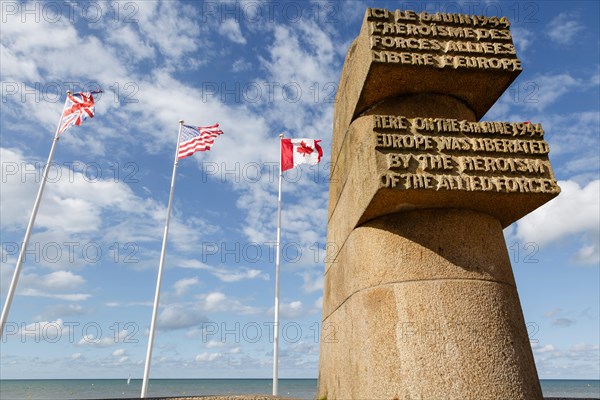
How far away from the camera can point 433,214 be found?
15.9 ft

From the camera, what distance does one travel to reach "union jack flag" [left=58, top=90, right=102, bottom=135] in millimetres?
14391

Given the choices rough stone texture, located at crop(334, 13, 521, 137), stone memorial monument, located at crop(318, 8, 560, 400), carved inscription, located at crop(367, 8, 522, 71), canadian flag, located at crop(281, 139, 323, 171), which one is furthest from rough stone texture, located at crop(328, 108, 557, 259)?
canadian flag, located at crop(281, 139, 323, 171)

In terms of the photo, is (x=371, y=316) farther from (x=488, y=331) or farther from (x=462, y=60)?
(x=462, y=60)

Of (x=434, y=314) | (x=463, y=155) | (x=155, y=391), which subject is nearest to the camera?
(x=434, y=314)

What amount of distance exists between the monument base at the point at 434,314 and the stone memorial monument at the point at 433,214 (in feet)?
0.04

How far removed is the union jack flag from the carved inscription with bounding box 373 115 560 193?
41.4 feet

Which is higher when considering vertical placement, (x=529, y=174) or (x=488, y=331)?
(x=529, y=174)

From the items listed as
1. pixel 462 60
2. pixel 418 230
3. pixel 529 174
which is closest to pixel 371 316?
pixel 418 230

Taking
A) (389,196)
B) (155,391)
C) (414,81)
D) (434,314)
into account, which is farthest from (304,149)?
(155,391)

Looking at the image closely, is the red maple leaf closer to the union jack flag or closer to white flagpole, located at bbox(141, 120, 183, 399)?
white flagpole, located at bbox(141, 120, 183, 399)

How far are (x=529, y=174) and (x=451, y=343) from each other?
2044 millimetres

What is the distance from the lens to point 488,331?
4336 millimetres

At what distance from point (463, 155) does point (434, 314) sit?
5.84 feet

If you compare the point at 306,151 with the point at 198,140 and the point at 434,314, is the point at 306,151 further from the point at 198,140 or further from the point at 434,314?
the point at 434,314
